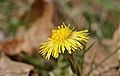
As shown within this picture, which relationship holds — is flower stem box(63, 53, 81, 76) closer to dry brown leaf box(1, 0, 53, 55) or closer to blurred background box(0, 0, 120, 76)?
blurred background box(0, 0, 120, 76)

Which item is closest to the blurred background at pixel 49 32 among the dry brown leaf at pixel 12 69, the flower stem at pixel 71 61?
the dry brown leaf at pixel 12 69

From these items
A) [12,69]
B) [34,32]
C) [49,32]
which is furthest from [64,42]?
[34,32]

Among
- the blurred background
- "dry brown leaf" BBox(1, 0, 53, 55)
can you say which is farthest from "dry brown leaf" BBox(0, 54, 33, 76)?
"dry brown leaf" BBox(1, 0, 53, 55)

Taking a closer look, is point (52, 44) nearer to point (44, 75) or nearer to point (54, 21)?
point (44, 75)

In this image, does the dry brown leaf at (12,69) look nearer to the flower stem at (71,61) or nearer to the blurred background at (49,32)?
the blurred background at (49,32)

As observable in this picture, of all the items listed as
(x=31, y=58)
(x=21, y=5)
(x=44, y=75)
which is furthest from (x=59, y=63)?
(x=21, y=5)
